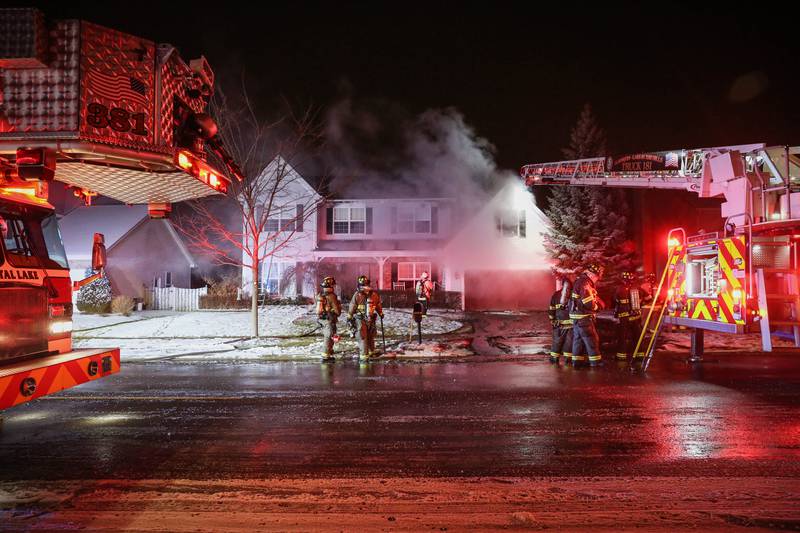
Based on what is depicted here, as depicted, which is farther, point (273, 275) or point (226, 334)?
point (273, 275)

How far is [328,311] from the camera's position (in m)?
9.56

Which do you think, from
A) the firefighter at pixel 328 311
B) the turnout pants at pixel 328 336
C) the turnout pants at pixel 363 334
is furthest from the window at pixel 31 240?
the turnout pants at pixel 363 334

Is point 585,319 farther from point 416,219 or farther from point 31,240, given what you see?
point 416,219

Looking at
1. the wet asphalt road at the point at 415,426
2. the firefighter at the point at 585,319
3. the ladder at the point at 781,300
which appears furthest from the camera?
the firefighter at the point at 585,319

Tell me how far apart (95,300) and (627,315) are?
19757 mm

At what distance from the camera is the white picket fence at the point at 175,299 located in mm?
22422

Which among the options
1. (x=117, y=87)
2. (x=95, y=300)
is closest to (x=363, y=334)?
(x=117, y=87)

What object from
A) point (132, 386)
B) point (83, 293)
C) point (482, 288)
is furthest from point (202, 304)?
point (132, 386)

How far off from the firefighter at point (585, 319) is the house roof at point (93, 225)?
2310 cm

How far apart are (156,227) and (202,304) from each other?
8.30 meters

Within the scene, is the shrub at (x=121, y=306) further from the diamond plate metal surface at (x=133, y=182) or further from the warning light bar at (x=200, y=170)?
the warning light bar at (x=200, y=170)

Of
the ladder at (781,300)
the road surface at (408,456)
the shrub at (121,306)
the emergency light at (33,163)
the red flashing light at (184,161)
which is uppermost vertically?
the red flashing light at (184,161)

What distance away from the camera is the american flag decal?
3.99 metres

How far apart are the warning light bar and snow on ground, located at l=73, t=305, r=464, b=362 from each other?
18.1ft
